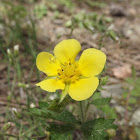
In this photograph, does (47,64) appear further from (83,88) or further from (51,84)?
(83,88)

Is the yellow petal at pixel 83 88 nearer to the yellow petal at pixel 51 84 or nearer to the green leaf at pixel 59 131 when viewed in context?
the yellow petal at pixel 51 84

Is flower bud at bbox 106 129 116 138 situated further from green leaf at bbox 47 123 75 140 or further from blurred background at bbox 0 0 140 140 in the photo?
blurred background at bbox 0 0 140 140

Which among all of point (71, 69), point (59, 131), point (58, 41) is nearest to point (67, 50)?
point (71, 69)

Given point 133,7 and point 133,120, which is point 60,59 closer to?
point 133,120

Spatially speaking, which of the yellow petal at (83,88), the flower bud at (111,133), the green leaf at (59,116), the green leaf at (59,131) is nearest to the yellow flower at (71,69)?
the yellow petal at (83,88)

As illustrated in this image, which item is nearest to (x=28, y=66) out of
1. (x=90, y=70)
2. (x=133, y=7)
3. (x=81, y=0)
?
(x=90, y=70)
